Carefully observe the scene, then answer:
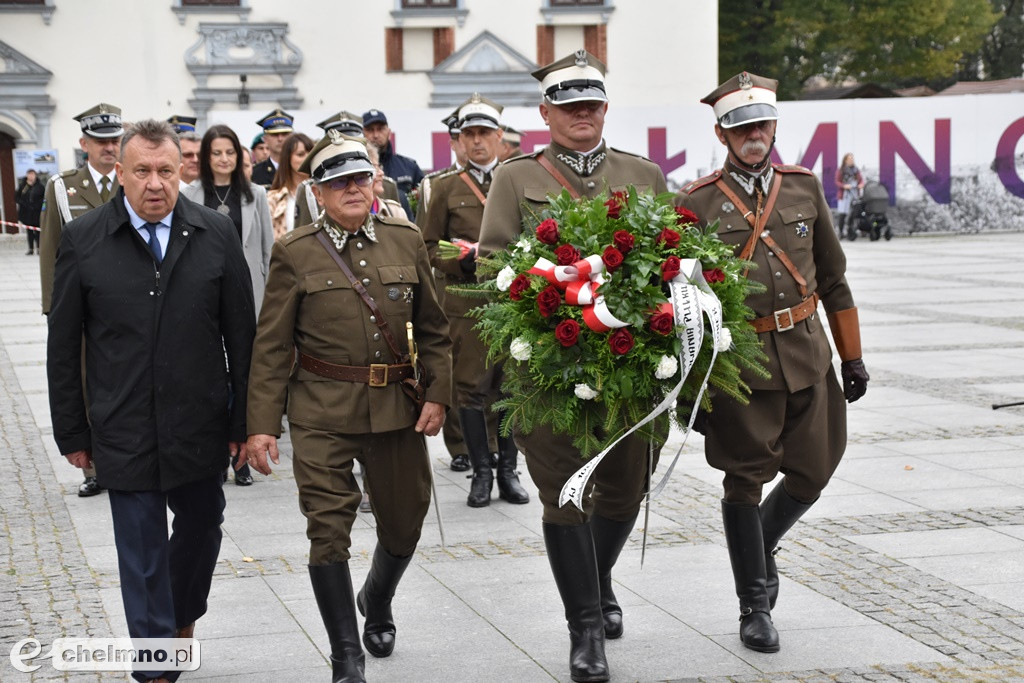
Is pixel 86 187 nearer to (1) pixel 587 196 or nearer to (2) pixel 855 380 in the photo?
(1) pixel 587 196

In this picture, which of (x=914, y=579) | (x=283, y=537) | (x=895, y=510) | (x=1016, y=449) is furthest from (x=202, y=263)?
(x=1016, y=449)

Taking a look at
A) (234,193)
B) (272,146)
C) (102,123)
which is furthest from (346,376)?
(272,146)

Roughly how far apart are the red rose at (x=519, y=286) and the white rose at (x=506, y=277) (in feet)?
0.14

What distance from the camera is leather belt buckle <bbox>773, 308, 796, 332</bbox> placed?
5.69 meters

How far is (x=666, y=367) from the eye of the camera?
15.9 ft

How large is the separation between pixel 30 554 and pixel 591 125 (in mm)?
3460

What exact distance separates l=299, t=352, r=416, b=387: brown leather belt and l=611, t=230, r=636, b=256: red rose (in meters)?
0.96

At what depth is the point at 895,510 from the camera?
767 cm

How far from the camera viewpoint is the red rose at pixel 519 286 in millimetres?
→ 5043

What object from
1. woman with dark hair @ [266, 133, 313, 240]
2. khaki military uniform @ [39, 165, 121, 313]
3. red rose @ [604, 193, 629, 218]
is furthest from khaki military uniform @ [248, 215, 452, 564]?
woman with dark hair @ [266, 133, 313, 240]

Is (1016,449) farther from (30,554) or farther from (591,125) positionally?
(30,554)

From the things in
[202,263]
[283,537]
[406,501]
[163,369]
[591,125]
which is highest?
[591,125]

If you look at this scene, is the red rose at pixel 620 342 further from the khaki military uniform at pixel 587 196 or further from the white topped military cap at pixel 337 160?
the white topped military cap at pixel 337 160

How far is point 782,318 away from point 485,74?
36.4 m
